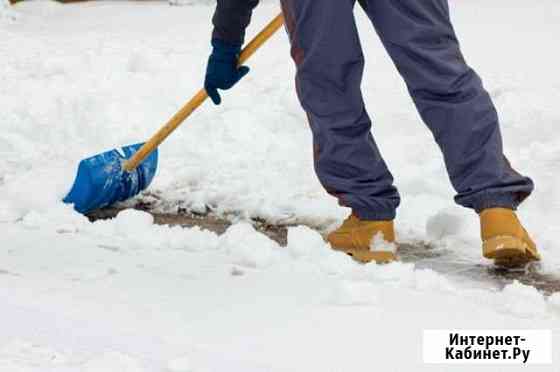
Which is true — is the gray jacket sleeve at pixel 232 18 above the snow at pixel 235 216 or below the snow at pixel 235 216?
above

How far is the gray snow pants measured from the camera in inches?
104

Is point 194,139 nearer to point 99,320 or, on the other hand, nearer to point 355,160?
point 355,160

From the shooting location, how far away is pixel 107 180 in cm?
354

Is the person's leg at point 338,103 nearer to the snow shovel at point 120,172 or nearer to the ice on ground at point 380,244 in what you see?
the ice on ground at point 380,244

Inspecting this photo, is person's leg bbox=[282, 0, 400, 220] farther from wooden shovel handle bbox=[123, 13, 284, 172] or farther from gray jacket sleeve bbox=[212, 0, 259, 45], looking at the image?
wooden shovel handle bbox=[123, 13, 284, 172]

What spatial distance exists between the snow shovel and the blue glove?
4 centimetres

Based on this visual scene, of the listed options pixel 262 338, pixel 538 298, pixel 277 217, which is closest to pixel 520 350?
pixel 538 298

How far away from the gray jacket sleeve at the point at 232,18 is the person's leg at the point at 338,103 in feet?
1.05

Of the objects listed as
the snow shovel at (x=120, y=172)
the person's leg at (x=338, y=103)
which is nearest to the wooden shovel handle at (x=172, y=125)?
the snow shovel at (x=120, y=172)

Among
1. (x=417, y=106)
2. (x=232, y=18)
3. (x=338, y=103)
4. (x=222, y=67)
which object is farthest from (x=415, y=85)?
(x=222, y=67)

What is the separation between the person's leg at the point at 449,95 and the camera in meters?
2.62

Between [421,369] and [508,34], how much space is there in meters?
3.73

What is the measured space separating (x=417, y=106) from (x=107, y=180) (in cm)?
131

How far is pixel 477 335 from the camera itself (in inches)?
83.1
